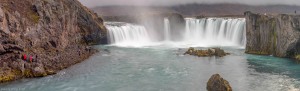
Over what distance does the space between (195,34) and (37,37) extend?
62.7m

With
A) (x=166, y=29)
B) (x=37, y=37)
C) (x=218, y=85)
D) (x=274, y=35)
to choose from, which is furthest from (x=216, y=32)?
(x=218, y=85)

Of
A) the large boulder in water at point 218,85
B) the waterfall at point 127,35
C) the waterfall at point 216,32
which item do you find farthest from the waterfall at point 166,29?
the large boulder in water at point 218,85

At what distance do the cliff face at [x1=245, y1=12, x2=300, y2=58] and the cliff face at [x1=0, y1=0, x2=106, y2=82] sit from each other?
33.2 m

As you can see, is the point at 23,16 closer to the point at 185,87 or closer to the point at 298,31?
the point at 185,87

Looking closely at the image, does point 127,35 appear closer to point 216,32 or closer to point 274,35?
point 216,32

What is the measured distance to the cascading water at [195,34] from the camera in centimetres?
9075

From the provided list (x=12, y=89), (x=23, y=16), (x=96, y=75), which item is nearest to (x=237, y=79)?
(x=96, y=75)

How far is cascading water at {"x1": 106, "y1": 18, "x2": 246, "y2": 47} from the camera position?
90.8m

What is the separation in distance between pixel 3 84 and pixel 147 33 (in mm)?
75176

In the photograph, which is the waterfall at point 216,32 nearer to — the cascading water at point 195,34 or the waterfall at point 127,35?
the cascading water at point 195,34

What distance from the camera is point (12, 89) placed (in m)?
38.1

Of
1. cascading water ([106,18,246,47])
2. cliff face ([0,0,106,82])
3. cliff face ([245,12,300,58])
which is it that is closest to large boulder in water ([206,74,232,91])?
cliff face ([0,0,106,82])

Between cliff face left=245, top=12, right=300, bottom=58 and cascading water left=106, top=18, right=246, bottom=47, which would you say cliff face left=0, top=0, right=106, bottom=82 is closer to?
cascading water left=106, top=18, right=246, bottom=47

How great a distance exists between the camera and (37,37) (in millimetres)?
55656
